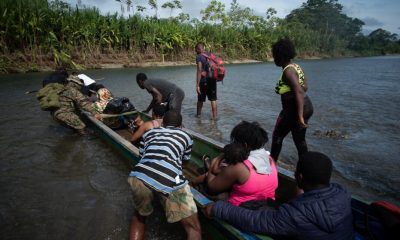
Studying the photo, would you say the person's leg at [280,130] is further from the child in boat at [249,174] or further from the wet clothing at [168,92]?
the wet clothing at [168,92]

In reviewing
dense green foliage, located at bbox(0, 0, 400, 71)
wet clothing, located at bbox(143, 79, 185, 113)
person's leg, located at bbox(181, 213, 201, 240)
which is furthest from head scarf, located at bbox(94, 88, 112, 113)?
dense green foliage, located at bbox(0, 0, 400, 71)

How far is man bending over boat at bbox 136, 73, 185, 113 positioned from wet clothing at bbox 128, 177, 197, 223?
2.79 meters

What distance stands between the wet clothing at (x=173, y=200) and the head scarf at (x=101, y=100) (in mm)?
4526

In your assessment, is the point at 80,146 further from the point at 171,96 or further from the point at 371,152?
the point at 371,152

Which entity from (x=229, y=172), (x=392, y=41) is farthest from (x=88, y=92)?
(x=392, y=41)

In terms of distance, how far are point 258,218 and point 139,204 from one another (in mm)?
1152

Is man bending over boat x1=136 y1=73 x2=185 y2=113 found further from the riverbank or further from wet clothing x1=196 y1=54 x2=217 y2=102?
the riverbank

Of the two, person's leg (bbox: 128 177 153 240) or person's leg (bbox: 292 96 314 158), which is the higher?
person's leg (bbox: 292 96 314 158)

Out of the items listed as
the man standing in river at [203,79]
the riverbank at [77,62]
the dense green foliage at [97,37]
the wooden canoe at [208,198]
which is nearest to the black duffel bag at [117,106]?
the wooden canoe at [208,198]

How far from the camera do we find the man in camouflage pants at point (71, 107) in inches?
240

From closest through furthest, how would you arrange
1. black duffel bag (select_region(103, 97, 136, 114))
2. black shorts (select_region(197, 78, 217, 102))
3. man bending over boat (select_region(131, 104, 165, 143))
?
1. man bending over boat (select_region(131, 104, 165, 143))
2. black duffel bag (select_region(103, 97, 136, 114))
3. black shorts (select_region(197, 78, 217, 102))

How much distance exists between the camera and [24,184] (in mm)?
4227

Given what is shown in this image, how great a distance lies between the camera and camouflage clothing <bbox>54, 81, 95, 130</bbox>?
6.10 m

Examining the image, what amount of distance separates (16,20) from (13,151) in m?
15.9
